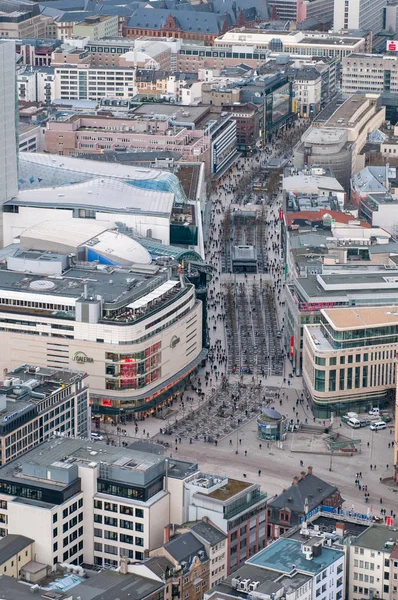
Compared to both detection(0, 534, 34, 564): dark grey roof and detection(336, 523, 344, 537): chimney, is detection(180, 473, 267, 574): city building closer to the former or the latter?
detection(336, 523, 344, 537): chimney

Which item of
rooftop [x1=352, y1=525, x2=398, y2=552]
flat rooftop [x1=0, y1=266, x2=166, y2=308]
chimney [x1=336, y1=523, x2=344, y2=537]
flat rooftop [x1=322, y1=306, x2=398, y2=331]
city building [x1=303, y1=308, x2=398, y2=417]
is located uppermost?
flat rooftop [x1=0, y1=266, x2=166, y2=308]

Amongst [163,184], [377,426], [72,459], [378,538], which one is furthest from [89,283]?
[378,538]

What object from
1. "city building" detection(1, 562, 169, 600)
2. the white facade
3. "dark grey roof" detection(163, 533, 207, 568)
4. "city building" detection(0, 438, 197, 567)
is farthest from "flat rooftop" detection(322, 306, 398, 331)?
"city building" detection(1, 562, 169, 600)

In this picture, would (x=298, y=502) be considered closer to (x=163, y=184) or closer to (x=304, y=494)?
(x=304, y=494)

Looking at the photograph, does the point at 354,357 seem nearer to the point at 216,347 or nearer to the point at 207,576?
the point at 216,347

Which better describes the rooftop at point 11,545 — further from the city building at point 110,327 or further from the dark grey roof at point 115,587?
the city building at point 110,327

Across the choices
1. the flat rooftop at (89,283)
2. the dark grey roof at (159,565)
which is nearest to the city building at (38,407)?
the flat rooftop at (89,283)
